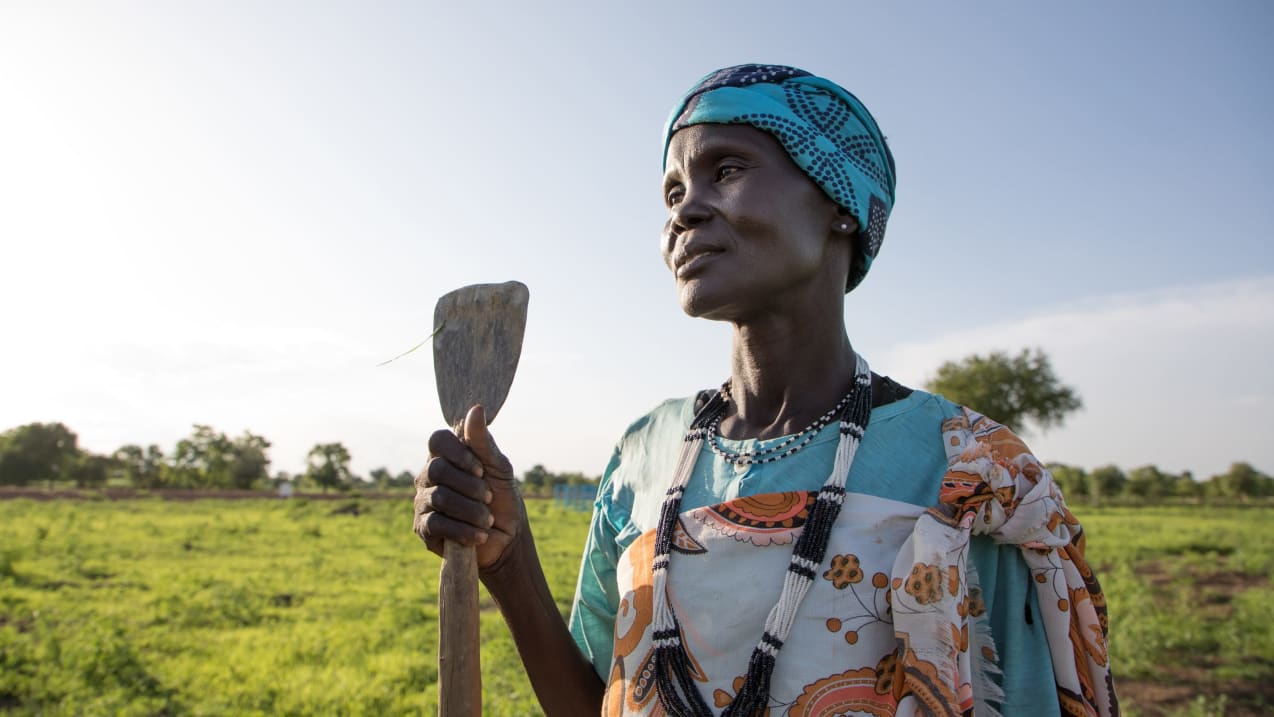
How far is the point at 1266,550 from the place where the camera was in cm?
1538

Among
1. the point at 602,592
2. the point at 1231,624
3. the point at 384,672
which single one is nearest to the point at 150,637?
the point at 384,672

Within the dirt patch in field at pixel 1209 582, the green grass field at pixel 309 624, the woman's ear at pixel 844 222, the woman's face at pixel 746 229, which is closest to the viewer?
the woman's face at pixel 746 229

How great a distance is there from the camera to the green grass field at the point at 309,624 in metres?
6.67

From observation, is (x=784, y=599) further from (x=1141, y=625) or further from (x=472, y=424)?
(x=1141, y=625)

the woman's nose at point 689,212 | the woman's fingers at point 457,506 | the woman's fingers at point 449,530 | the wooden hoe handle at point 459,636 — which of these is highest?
the woman's nose at point 689,212

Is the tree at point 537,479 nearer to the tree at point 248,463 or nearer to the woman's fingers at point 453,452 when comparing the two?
the tree at point 248,463

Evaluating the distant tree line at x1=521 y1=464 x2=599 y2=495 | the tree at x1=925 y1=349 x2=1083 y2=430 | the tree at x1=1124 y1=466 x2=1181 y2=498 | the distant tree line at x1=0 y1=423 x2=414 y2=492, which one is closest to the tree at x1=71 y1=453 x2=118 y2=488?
the distant tree line at x1=0 y1=423 x2=414 y2=492

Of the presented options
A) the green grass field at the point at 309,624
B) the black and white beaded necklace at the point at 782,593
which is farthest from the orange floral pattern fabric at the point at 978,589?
the green grass field at the point at 309,624

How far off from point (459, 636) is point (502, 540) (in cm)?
19

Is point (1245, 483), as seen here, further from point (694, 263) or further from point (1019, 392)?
point (694, 263)

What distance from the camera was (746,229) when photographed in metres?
1.46

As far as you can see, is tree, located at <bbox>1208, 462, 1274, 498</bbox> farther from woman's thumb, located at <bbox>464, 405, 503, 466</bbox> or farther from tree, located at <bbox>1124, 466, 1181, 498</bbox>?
woman's thumb, located at <bbox>464, 405, 503, 466</bbox>

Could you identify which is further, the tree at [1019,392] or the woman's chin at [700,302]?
the tree at [1019,392]

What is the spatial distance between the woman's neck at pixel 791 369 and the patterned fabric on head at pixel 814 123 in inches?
8.8
